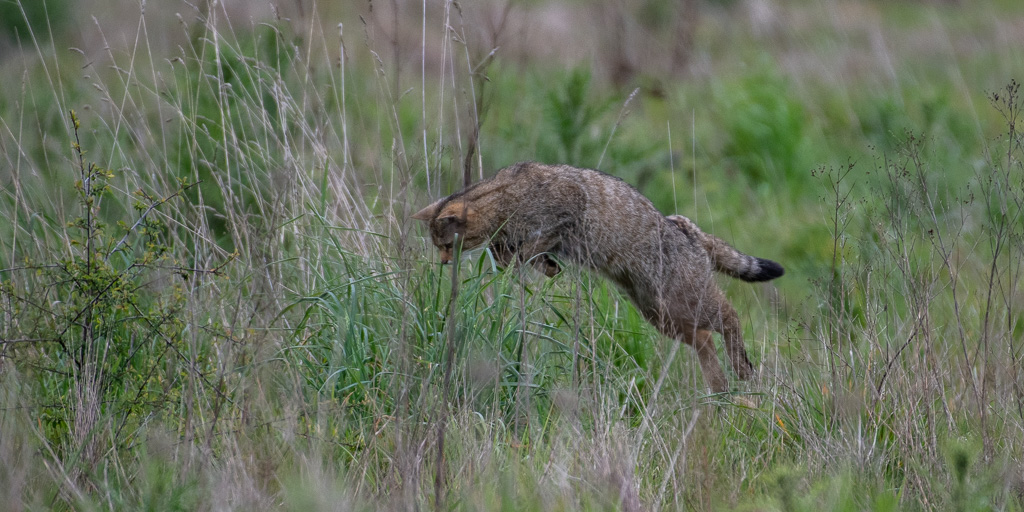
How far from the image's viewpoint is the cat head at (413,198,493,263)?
177 inches

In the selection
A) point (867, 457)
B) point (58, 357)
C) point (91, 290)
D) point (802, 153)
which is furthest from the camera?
point (802, 153)

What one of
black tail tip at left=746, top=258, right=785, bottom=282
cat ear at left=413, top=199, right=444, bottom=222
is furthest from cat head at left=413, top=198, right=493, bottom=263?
black tail tip at left=746, top=258, right=785, bottom=282

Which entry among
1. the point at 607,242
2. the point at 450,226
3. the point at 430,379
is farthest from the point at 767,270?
the point at 430,379

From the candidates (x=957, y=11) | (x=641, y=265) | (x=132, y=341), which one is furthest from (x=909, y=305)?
(x=957, y=11)

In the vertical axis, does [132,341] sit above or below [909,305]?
below

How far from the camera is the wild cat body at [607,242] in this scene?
15.3ft

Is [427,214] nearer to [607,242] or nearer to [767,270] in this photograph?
[607,242]

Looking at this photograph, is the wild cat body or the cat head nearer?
the cat head

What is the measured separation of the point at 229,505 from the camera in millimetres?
2963

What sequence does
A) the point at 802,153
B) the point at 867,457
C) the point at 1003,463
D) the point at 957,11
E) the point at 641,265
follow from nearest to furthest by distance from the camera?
the point at 1003,463 < the point at 867,457 < the point at 641,265 < the point at 802,153 < the point at 957,11

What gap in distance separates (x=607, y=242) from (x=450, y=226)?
29.1 inches

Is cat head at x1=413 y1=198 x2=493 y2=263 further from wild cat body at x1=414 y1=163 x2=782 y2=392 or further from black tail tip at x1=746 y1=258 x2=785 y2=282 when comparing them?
black tail tip at x1=746 y1=258 x2=785 y2=282

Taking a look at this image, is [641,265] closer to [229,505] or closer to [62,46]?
[229,505]

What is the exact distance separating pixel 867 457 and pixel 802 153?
5784 millimetres
